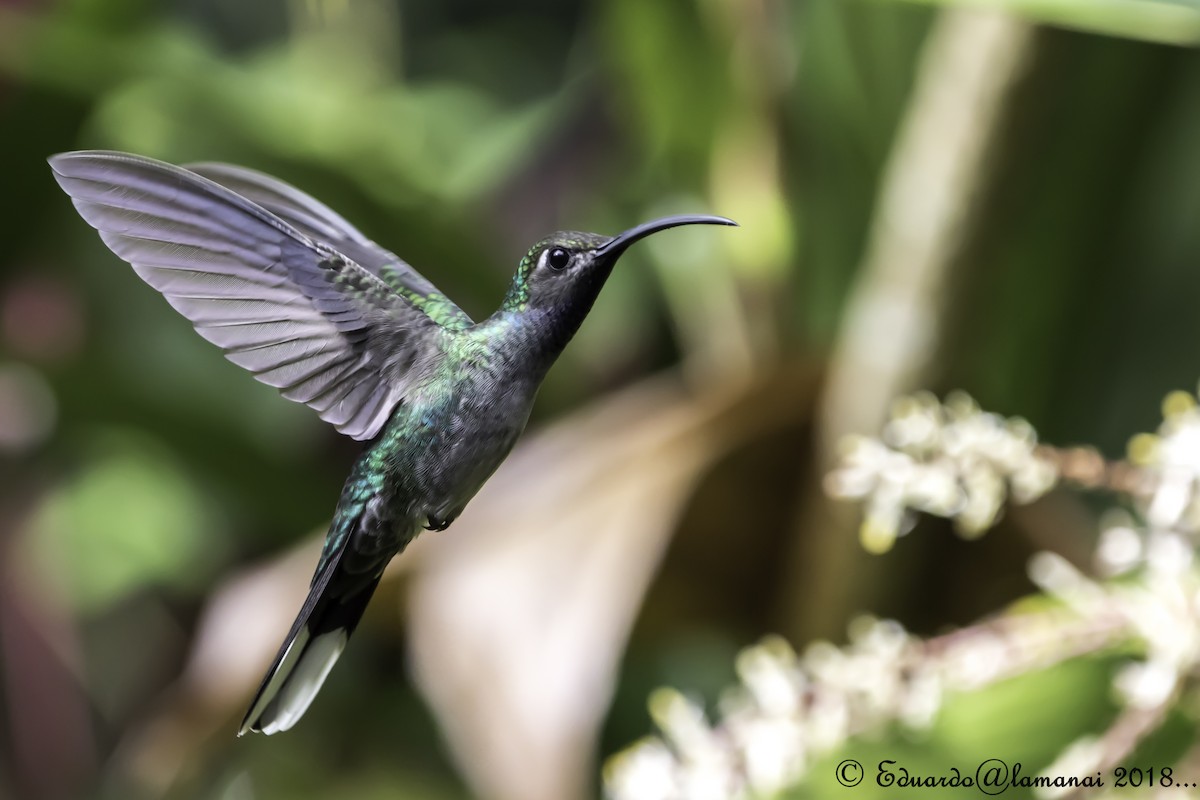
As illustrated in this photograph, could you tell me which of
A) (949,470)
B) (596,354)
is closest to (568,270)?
(949,470)

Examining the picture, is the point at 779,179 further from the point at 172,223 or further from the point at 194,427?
the point at 172,223

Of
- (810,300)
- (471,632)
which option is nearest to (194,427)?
(471,632)

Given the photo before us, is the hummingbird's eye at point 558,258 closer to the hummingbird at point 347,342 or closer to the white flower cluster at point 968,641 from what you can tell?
the hummingbird at point 347,342

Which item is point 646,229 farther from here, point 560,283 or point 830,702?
point 830,702

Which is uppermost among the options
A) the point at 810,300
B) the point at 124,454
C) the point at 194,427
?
the point at 810,300

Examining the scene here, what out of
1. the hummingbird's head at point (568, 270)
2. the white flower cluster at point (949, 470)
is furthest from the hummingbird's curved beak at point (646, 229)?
the white flower cluster at point (949, 470)

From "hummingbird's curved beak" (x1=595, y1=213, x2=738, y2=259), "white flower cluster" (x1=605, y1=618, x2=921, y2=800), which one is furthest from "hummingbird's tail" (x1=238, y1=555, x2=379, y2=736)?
"white flower cluster" (x1=605, y1=618, x2=921, y2=800)
